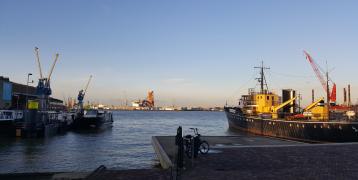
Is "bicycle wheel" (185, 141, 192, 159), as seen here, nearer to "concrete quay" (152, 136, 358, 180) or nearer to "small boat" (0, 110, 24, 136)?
"concrete quay" (152, 136, 358, 180)

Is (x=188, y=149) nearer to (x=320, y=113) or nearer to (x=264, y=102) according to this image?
(x=320, y=113)

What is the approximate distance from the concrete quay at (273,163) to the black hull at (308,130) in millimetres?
20776

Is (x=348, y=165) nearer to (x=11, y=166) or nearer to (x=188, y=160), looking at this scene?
(x=188, y=160)

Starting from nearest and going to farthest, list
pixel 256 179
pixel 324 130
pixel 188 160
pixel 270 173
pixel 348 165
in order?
pixel 256 179
pixel 270 173
pixel 348 165
pixel 188 160
pixel 324 130

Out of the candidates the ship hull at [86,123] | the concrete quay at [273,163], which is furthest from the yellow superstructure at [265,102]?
the concrete quay at [273,163]

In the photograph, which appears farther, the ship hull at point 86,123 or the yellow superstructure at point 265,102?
the ship hull at point 86,123

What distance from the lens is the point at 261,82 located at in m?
82.4

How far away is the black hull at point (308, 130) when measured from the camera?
4084 centimetres

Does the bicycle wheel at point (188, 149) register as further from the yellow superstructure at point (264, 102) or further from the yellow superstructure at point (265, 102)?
the yellow superstructure at point (264, 102)

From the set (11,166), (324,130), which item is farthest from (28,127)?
(324,130)

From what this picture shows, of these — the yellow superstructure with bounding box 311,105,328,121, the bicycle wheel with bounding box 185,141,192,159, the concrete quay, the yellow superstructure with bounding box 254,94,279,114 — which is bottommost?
the concrete quay

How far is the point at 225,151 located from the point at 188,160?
393cm

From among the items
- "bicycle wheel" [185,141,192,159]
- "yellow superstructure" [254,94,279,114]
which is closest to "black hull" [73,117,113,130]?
"yellow superstructure" [254,94,279,114]

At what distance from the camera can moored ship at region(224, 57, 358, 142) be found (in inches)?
1647
